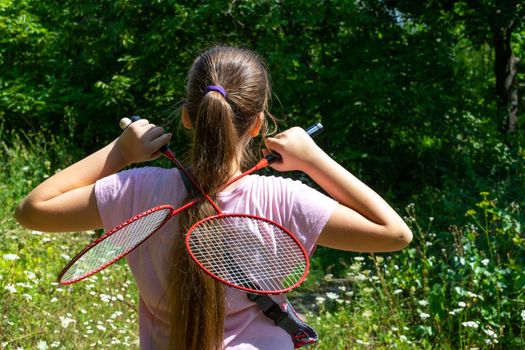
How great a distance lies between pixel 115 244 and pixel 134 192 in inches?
5.4

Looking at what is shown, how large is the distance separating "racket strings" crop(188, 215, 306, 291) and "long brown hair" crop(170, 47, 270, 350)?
0.04m

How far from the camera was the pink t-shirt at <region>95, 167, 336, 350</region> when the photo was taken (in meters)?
1.88

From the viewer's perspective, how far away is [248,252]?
6.28ft

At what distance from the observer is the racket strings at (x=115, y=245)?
1.83 metres

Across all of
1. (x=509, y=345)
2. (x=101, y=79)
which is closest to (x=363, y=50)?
(x=101, y=79)

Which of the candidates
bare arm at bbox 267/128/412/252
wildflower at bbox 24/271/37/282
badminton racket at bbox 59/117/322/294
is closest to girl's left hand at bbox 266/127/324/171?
bare arm at bbox 267/128/412/252

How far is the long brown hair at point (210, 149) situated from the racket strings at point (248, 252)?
1.6 inches

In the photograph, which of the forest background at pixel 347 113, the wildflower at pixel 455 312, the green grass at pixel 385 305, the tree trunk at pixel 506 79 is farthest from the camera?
the tree trunk at pixel 506 79

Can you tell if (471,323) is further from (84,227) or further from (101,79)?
(101,79)

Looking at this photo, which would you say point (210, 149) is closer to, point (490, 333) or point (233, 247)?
point (233, 247)

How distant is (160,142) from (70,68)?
701 centimetres

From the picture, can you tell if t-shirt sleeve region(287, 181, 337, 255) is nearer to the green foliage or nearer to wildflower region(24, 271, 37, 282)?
the green foliage

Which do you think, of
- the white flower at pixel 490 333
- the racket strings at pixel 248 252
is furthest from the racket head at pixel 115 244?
the white flower at pixel 490 333

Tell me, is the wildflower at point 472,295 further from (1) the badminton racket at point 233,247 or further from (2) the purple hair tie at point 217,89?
(2) the purple hair tie at point 217,89
